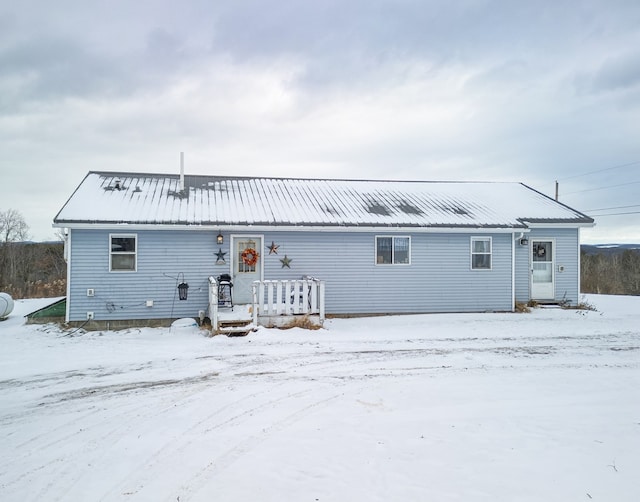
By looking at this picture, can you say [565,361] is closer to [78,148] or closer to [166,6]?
[166,6]

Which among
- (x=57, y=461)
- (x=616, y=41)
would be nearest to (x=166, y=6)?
(x=57, y=461)

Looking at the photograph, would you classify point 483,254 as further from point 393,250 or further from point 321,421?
point 321,421

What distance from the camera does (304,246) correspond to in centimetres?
1245

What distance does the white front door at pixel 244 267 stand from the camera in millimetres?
12188

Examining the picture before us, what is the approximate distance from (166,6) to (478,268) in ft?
40.0

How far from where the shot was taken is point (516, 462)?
4.03 metres

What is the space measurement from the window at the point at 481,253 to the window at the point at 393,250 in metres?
2.22

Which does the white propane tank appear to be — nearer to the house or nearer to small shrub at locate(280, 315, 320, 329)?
the house

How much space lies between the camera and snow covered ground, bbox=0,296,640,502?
3.63m

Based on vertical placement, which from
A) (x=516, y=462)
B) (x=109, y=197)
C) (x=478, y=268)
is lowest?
(x=516, y=462)

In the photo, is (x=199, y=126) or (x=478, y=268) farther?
(x=199, y=126)

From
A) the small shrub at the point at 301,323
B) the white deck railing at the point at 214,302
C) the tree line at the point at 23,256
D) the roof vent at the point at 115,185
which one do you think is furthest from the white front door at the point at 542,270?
the tree line at the point at 23,256

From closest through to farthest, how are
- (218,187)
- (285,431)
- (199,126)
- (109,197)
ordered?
(285,431) → (109,197) → (218,187) → (199,126)

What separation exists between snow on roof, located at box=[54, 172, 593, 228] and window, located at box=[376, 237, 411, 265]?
59 centimetres
